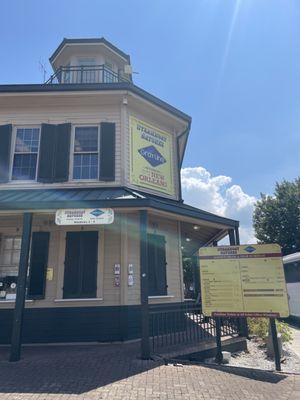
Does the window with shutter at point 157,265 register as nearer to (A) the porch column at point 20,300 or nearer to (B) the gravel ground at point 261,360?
(B) the gravel ground at point 261,360

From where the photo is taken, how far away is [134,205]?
749 cm

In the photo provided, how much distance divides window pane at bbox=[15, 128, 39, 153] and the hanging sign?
12.3 feet

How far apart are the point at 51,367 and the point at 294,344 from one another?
7.98 meters

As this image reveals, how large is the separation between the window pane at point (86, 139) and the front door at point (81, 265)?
109 inches

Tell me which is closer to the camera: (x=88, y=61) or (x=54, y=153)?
(x=54, y=153)

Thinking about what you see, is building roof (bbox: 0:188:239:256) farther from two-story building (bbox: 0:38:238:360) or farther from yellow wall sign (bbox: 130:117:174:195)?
yellow wall sign (bbox: 130:117:174:195)

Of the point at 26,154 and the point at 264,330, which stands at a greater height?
the point at 26,154

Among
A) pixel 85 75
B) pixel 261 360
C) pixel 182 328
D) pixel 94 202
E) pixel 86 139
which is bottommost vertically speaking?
pixel 261 360

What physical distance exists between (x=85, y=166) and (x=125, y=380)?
21.0ft

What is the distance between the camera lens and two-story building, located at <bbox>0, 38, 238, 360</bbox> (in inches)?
327

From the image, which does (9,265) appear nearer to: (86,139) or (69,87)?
(86,139)

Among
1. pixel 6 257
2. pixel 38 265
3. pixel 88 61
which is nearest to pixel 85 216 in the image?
pixel 38 265

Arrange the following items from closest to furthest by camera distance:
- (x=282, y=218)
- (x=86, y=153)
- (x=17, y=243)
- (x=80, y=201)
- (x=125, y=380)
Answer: (x=125, y=380), (x=80, y=201), (x=17, y=243), (x=86, y=153), (x=282, y=218)

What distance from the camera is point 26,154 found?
33.6 ft
